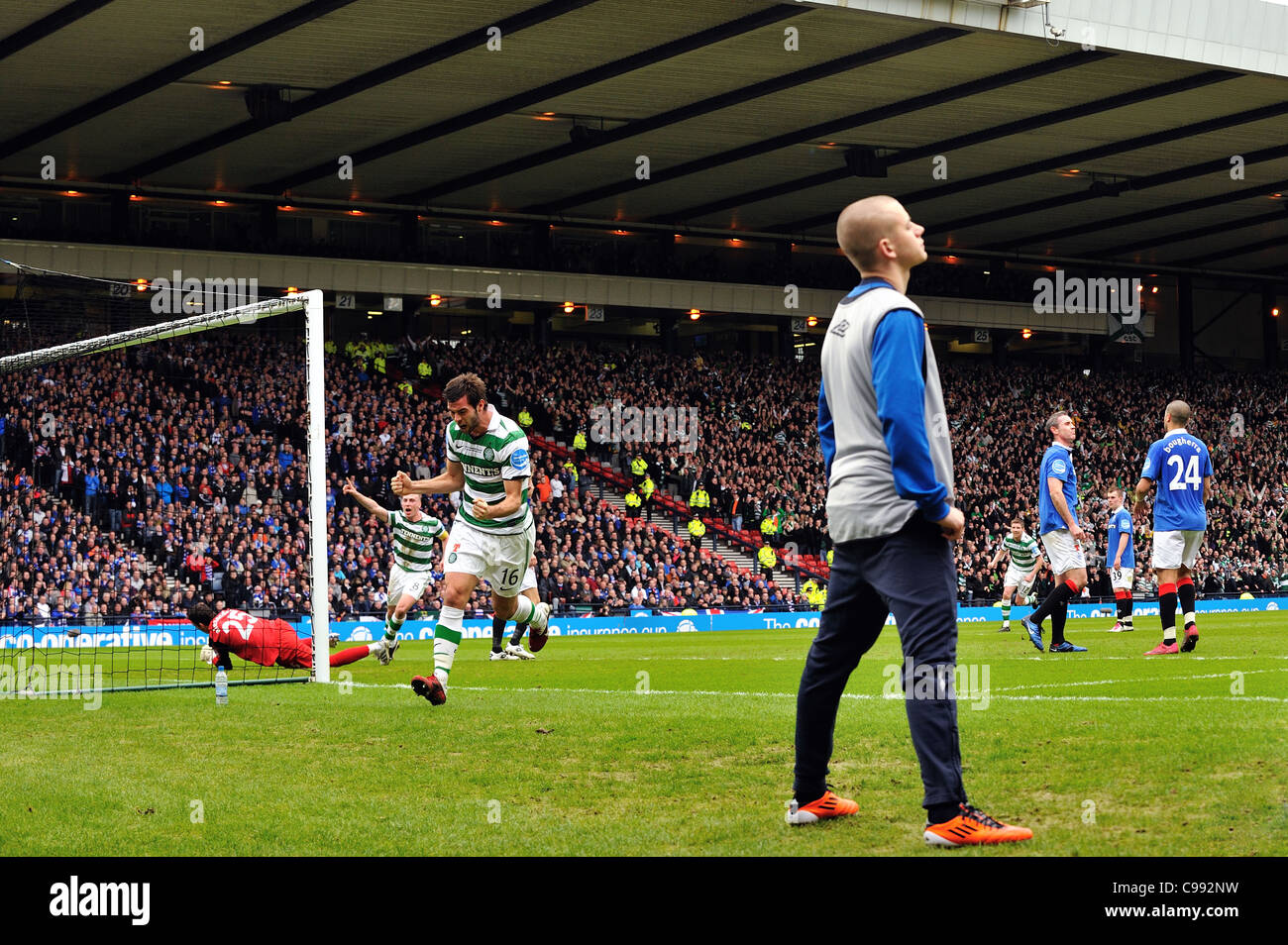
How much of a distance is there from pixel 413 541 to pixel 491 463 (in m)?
7.41

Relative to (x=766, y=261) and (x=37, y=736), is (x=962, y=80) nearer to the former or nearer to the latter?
(x=766, y=261)

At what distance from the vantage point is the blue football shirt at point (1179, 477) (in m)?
15.0

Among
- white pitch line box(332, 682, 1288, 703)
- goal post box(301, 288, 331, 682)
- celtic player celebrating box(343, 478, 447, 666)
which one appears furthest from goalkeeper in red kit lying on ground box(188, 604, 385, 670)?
celtic player celebrating box(343, 478, 447, 666)

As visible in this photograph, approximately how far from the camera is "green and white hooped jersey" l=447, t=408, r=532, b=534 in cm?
1161

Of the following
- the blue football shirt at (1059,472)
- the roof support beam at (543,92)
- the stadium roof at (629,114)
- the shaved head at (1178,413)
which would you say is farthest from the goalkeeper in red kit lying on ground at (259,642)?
the roof support beam at (543,92)

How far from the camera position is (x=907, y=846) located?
548cm

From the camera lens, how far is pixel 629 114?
3609 centimetres

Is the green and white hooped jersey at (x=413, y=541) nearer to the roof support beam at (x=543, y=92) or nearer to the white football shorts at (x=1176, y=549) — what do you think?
the white football shorts at (x=1176, y=549)

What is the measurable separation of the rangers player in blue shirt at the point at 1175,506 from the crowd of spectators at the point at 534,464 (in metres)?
10.8

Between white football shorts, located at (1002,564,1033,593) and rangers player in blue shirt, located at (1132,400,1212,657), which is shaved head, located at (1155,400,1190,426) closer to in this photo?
rangers player in blue shirt, located at (1132,400,1212,657)

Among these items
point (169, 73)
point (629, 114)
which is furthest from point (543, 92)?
point (169, 73)

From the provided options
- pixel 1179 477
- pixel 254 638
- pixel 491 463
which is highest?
pixel 491 463

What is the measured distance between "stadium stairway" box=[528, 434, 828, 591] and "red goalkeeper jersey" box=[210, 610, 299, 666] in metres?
23.2

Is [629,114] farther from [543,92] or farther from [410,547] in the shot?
[410,547]
